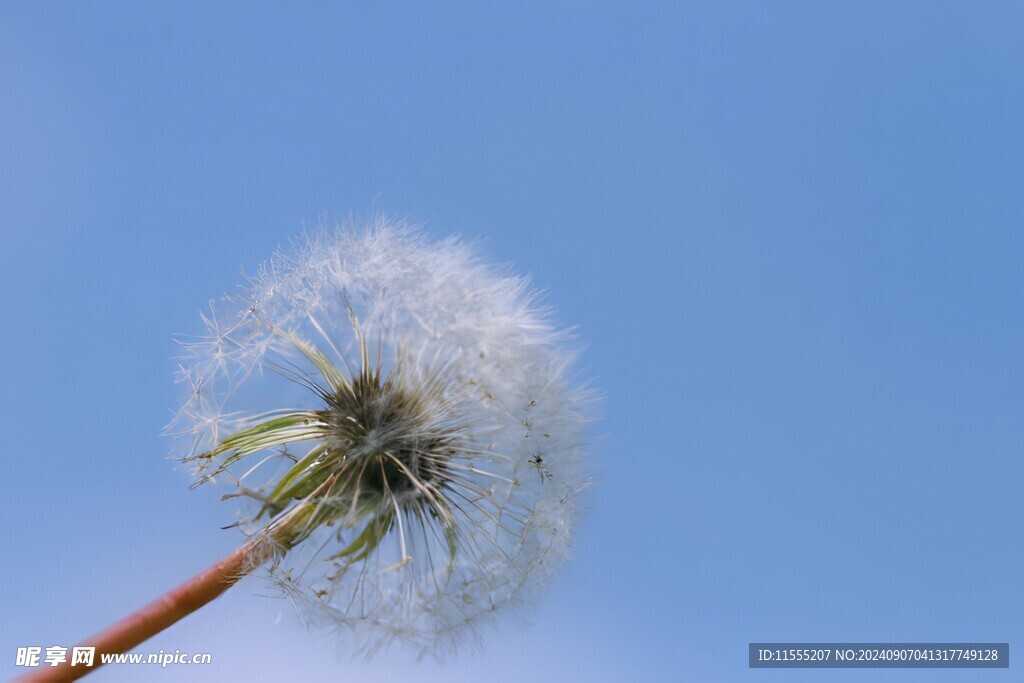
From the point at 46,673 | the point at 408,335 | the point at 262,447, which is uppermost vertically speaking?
the point at 408,335

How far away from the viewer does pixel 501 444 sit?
26.7ft

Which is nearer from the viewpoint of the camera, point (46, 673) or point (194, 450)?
point (46, 673)

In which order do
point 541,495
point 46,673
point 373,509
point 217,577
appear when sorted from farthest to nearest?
point 541,495, point 373,509, point 217,577, point 46,673

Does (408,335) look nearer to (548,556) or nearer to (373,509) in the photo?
(373,509)

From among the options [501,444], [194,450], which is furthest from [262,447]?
[501,444]

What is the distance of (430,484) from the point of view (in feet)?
26.0

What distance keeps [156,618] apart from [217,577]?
1.62ft

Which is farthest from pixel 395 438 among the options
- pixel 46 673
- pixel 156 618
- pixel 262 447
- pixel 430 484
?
pixel 46 673

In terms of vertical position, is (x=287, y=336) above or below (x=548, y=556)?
above

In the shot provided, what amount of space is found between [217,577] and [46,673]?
1.16m

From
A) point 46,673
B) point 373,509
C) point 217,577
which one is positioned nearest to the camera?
point 46,673

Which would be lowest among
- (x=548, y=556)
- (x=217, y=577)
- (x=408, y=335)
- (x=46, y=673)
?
(x=46, y=673)

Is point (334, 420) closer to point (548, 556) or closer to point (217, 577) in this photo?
point (217, 577)

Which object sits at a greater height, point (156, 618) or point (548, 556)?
point (548, 556)
